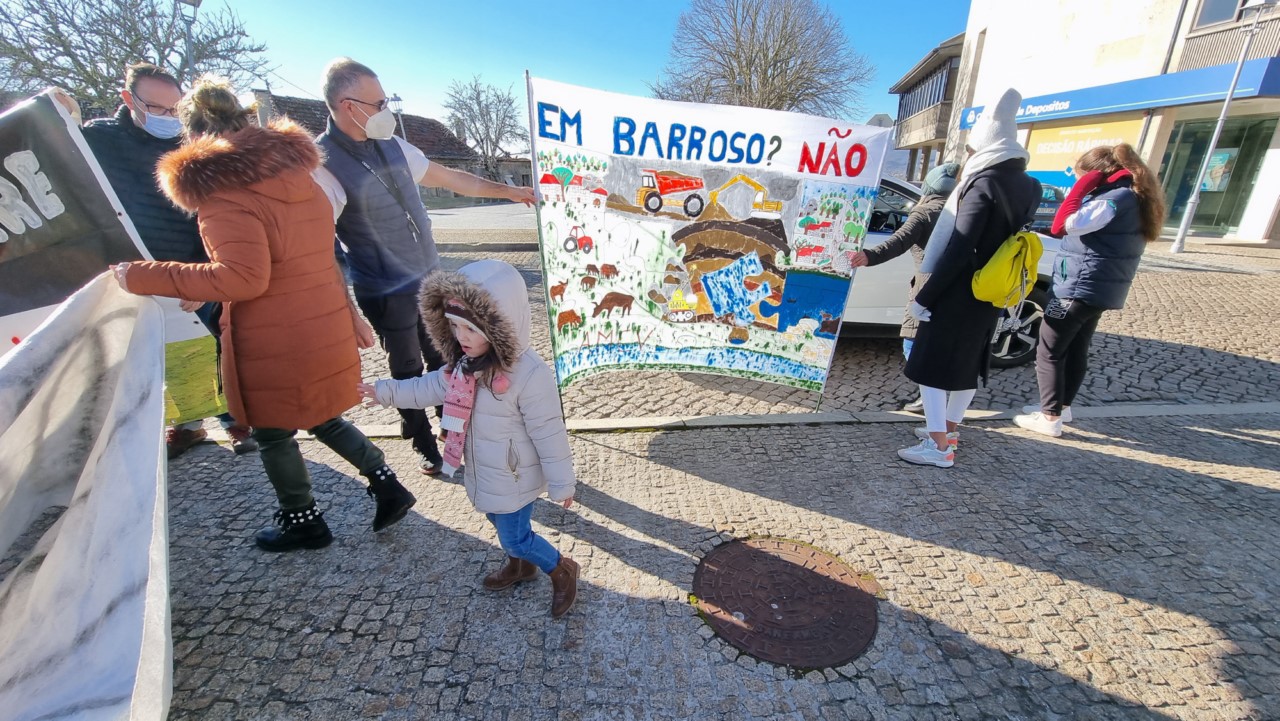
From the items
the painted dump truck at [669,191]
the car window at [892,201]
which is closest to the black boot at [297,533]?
the painted dump truck at [669,191]

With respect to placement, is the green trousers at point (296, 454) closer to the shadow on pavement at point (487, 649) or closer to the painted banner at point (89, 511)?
the shadow on pavement at point (487, 649)

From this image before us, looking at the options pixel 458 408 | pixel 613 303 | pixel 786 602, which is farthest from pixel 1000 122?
pixel 458 408

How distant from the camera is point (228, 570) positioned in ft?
7.96

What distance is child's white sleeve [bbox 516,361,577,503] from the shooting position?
1958mm

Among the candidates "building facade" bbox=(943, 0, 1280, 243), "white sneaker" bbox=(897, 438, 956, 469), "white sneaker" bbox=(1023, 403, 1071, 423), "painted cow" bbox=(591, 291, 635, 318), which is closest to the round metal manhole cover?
"white sneaker" bbox=(897, 438, 956, 469)

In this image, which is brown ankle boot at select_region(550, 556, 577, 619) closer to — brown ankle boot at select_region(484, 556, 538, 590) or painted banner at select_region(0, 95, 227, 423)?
brown ankle boot at select_region(484, 556, 538, 590)

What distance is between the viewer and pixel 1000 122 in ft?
9.18

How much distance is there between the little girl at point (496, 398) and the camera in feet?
6.05

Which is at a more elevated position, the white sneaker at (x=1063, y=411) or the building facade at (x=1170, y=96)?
the building facade at (x=1170, y=96)

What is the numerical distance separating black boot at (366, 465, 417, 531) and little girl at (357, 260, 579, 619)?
68cm

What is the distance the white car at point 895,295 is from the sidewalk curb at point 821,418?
934 millimetres

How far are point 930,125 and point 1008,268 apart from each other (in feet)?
110

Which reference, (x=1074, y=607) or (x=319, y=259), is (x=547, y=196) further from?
(x=1074, y=607)

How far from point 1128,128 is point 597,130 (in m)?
19.5
